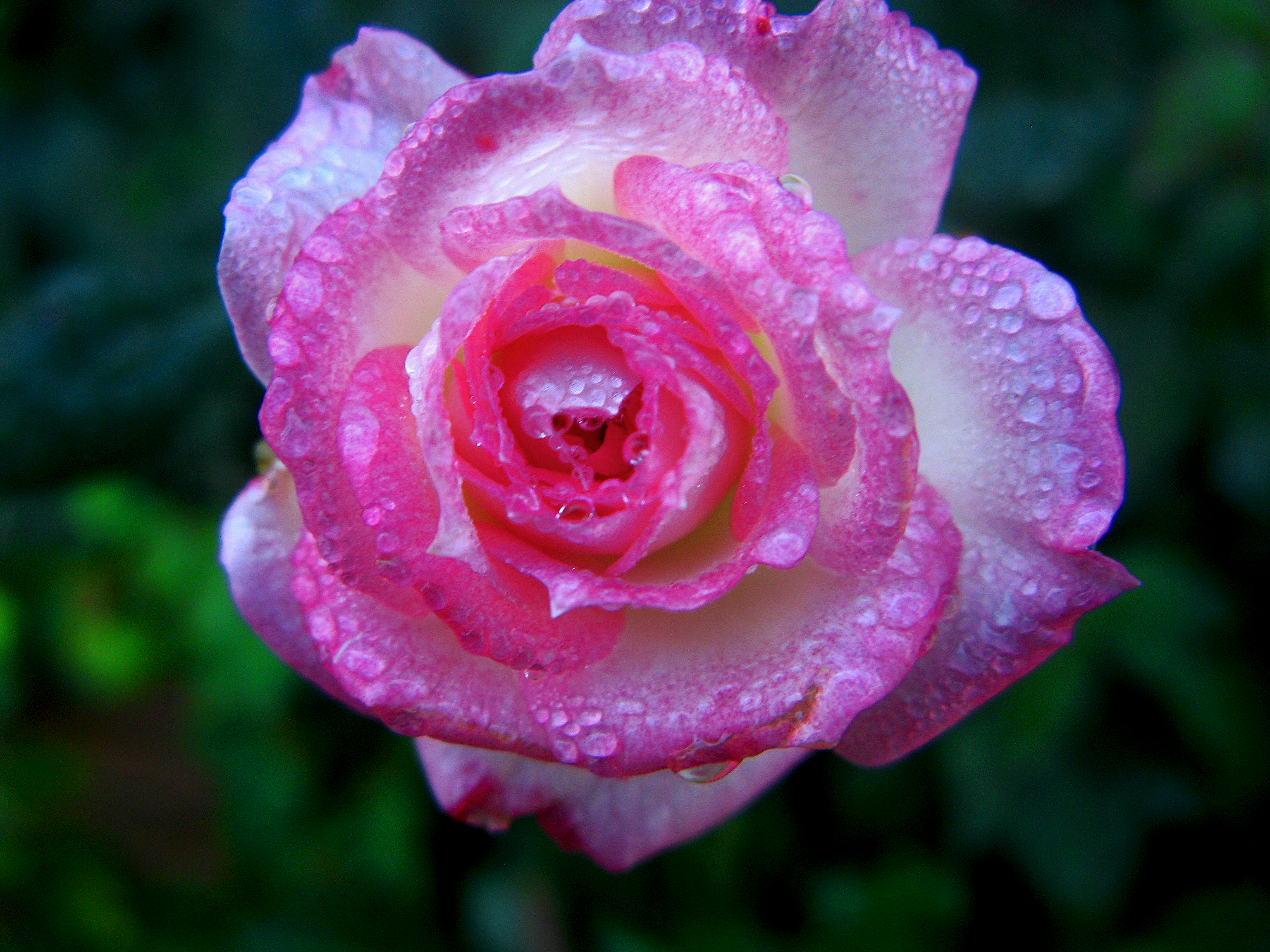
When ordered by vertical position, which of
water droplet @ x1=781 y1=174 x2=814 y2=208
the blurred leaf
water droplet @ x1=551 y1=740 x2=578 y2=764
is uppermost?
water droplet @ x1=781 y1=174 x2=814 y2=208

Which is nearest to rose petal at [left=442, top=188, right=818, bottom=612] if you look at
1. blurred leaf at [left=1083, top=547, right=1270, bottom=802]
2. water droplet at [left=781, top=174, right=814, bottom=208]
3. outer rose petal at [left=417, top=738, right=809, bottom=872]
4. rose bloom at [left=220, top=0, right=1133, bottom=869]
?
rose bloom at [left=220, top=0, right=1133, bottom=869]

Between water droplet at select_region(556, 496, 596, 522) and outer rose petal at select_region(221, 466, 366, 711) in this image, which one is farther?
outer rose petal at select_region(221, 466, 366, 711)

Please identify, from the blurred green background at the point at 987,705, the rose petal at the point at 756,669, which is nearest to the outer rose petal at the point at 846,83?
the rose petal at the point at 756,669

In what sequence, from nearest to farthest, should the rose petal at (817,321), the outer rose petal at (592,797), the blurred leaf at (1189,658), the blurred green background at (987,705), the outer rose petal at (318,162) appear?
the rose petal at (817,321) < the outer rose petal at (318,162) < the outer rose petal at (592,797) < the blurred green background at (987,705) < the blurred leaf at (1189,658)

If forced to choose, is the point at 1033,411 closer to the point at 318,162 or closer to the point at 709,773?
the point at 709,773

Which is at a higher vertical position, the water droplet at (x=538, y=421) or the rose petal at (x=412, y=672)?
the water droplet at (x=538, y=421)

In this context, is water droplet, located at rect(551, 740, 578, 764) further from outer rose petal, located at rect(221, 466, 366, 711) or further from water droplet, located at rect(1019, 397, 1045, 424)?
water droplet, located at rect(1019, 397, 1045, 424)

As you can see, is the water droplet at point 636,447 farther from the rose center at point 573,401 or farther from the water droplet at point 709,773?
the water droplet at point 709,773
